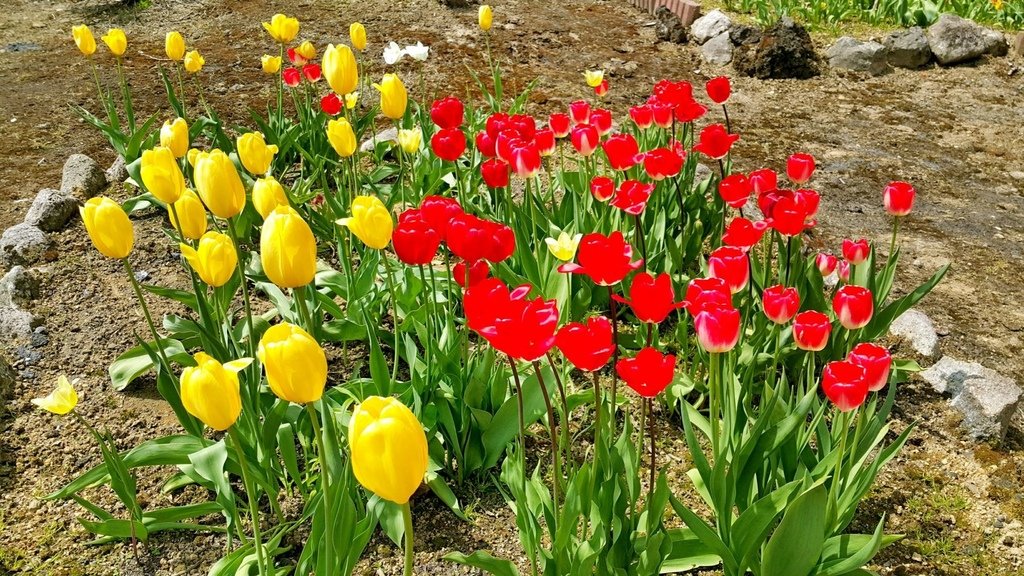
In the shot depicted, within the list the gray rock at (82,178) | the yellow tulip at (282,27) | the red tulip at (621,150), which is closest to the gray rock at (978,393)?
the red tulip at (621,150)

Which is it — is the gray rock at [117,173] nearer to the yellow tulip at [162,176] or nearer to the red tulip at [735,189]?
the yellow tulip at [162,176]

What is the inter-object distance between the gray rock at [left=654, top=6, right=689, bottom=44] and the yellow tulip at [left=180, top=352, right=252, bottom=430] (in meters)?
5.36

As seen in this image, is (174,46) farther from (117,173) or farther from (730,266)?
(730,266)

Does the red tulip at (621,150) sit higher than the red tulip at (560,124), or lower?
higher

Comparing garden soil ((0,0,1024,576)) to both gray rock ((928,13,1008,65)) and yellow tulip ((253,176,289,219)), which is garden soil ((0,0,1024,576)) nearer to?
gray rock ((928,13,1008,65))

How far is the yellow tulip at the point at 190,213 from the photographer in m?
1.91

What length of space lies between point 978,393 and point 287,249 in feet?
6.82

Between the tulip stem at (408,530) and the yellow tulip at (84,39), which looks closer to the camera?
the tulip stem at (408,530)

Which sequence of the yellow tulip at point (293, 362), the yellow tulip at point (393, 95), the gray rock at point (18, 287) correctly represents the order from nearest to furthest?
the yellow tulip at point (293, 362)
the yellow tulip at point (393, 95)
the gray rock at point (18, 287)

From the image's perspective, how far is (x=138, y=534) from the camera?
2.02 m

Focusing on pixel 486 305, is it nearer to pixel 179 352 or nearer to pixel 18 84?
pixel 179 352

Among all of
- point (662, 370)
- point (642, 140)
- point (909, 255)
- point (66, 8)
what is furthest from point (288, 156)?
point (66, 8)

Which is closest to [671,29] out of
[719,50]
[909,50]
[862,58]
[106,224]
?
[719,50]

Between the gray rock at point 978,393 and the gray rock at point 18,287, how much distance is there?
3.00 m
